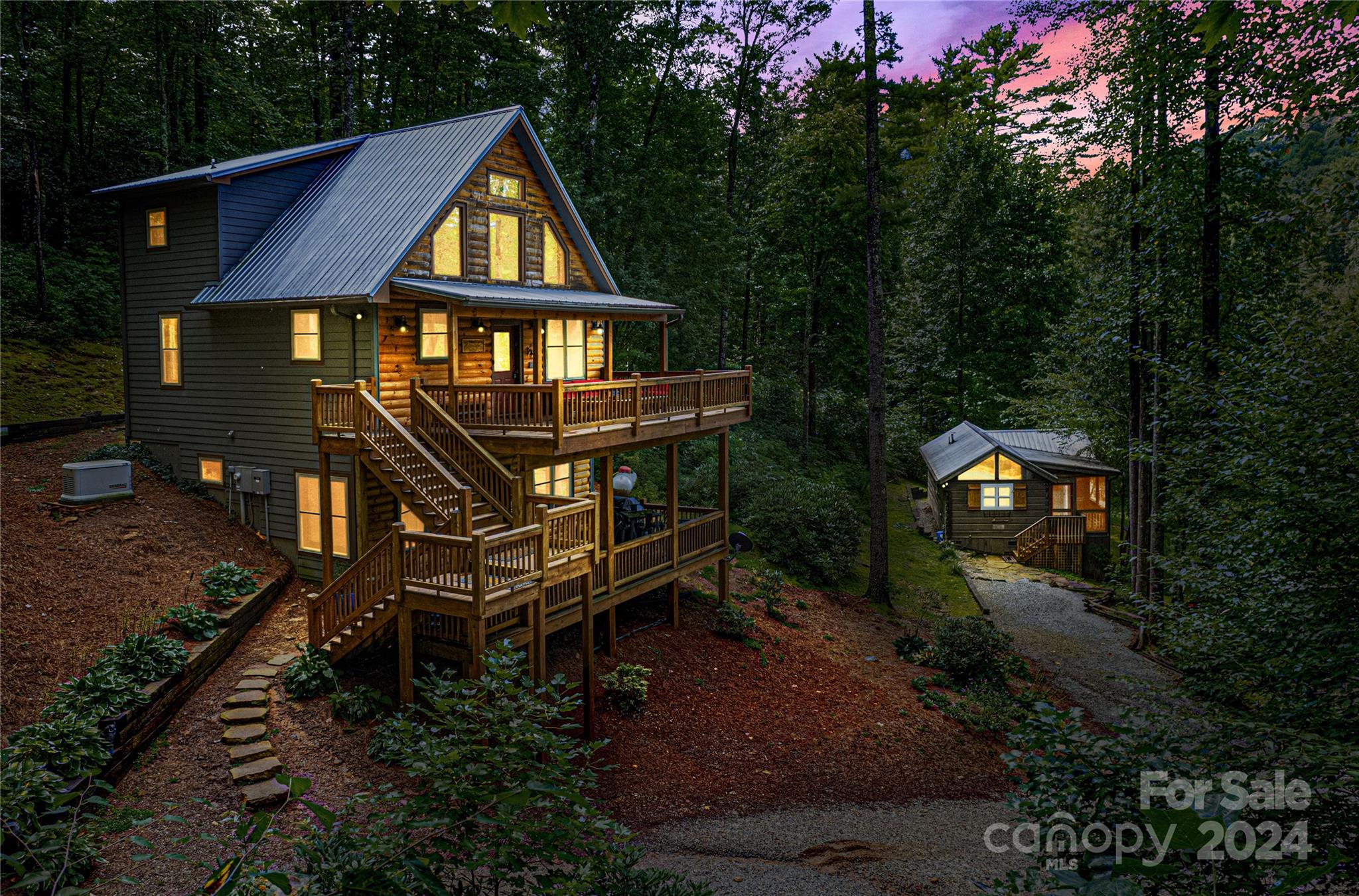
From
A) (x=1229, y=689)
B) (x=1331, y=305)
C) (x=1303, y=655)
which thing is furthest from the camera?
(x=1331, y=305)

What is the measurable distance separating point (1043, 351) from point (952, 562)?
15.9 meters

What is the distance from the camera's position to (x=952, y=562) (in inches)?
1143

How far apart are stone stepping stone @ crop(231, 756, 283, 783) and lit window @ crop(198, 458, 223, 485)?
937 centimetres

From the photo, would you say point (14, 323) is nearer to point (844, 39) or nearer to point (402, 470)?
point (402, 470)

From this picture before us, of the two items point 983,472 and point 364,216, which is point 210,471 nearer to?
point 364,216

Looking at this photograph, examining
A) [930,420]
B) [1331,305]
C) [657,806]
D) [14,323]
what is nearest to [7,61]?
[14,323]

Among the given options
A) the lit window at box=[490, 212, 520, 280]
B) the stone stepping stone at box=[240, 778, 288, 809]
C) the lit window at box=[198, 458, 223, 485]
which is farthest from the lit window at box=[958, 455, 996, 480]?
the stone stepping stone at box=[240, 778, 288, 809]

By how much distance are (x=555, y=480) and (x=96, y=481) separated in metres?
9.52

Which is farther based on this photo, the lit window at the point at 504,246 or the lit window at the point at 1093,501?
the lit window at the point at 1093,501

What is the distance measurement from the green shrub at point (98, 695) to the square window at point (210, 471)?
766cm

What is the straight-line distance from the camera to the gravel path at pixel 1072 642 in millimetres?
17359

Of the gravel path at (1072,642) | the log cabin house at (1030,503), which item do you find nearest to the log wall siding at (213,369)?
the gravel path at (1072,642)

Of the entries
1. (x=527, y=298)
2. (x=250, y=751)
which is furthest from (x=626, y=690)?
(x=527, y=298)

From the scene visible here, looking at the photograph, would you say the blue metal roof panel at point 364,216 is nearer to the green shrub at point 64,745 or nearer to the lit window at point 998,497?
the green shrub at point 64,745
